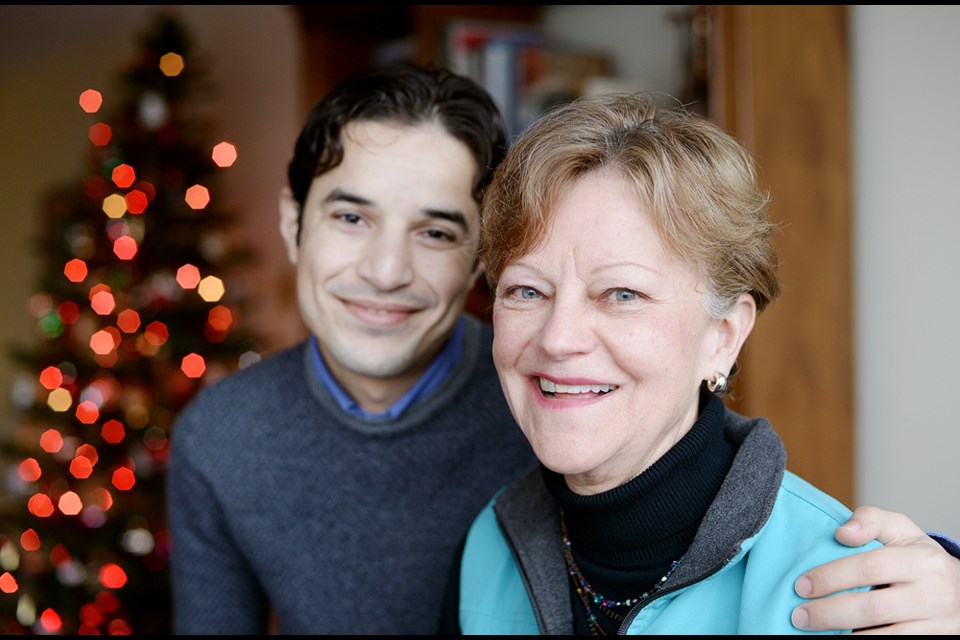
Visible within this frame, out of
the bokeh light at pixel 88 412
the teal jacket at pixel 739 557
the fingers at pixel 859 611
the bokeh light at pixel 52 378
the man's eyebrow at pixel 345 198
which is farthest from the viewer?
the bokeh light at pixel 52 378

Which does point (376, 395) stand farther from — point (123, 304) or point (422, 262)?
point (123, 304)

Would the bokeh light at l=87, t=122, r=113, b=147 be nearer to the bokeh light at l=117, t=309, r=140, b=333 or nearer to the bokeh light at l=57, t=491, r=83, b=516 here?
the bokeh light at l=117, t=309, r=140, b=333

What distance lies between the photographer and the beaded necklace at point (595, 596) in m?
1.18

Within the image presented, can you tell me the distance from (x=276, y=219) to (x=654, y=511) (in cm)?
371

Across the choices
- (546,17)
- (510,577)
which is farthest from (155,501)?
(510,577)

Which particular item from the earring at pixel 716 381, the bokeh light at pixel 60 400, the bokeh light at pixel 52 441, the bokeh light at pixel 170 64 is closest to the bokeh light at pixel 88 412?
the bokeh light at pixel 60 400

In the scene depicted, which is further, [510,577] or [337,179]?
[337,179]

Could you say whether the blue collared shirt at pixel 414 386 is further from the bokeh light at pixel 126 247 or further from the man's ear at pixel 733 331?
the bokeh light at pixel 126 247

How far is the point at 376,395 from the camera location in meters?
1.79

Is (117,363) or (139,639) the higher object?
(117,363)

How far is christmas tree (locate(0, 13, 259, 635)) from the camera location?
381 cm

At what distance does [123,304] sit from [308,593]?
252cm

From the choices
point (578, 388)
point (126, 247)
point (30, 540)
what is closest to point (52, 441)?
point (30, 540)

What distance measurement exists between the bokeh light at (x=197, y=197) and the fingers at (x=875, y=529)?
350 cm
